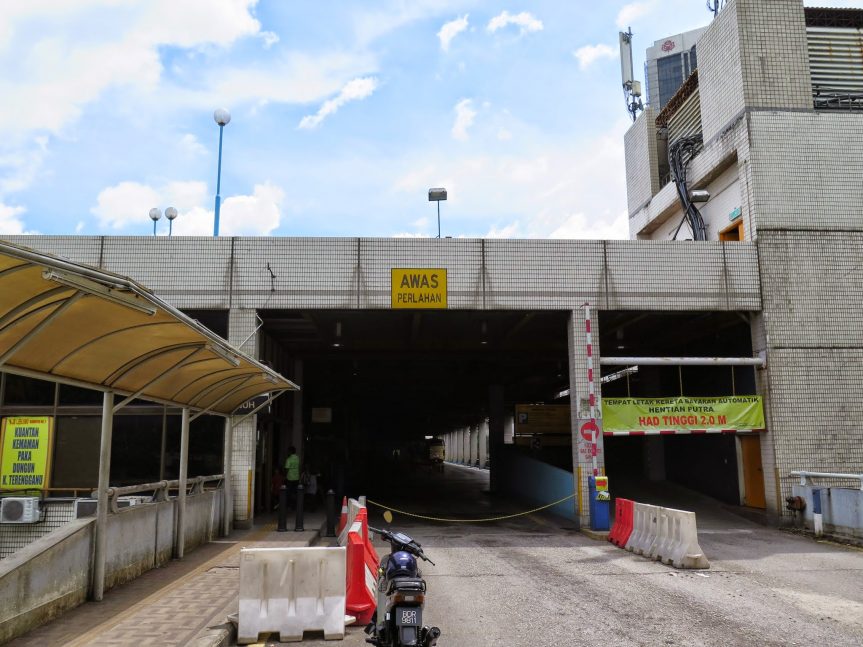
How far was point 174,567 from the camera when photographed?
31.5 feet

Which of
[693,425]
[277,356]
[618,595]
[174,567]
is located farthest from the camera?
[277,356]

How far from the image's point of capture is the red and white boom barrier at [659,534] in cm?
1036

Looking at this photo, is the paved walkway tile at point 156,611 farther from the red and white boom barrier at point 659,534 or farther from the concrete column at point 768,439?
the concrete column at point 768,439

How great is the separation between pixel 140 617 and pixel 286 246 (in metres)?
10.4

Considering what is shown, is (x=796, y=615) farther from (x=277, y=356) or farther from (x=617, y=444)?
(x=617, y=444)

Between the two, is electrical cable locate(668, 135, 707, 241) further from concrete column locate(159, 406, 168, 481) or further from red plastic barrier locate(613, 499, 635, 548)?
concrete column locate(159, 406, 168, 481)

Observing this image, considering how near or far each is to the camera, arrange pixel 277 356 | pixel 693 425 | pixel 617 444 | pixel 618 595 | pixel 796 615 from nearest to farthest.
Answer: pixel 796 615
pixel 618 595
pixel 693 425
pixel 277 356
pixel 617 444

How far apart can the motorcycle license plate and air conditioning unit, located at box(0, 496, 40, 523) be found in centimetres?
1149

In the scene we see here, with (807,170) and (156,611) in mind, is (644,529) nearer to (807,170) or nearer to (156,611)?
(156,611)

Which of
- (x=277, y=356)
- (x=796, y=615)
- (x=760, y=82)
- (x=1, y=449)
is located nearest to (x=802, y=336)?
(x=760, y=82)

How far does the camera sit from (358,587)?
748cm

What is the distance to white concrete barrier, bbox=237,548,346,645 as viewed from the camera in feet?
21.5

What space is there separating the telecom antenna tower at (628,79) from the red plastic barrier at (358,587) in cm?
2666

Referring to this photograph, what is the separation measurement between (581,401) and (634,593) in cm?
726
